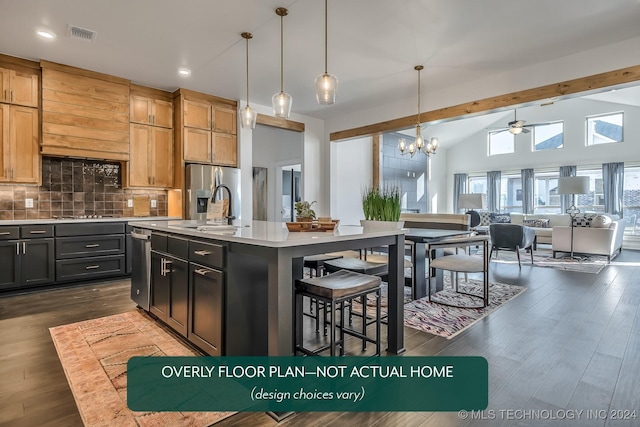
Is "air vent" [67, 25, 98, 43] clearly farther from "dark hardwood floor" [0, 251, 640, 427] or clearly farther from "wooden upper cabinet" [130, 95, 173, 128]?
"dark hardwood floor" [0, 251, 640, 427]

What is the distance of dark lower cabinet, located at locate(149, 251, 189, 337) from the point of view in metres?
2.31

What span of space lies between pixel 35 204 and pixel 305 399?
14.7 ft

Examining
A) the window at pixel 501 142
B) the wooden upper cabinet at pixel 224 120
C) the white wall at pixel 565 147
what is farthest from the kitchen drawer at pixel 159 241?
the window at pixel 501 142

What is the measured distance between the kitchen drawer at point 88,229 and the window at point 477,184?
10.4m

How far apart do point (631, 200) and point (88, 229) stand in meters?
11.4

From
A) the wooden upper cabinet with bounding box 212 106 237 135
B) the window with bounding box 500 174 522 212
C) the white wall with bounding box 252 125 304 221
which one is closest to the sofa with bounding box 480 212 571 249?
the window with bounding box 500 174 522 212

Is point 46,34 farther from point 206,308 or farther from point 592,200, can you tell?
point 592,200

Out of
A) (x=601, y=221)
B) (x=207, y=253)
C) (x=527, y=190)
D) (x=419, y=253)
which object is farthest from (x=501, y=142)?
(x=207, y=253)

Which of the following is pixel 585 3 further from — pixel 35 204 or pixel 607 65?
pixel 35 204

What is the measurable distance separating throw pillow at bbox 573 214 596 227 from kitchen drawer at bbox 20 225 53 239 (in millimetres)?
8613

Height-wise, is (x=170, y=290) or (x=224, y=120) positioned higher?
(x=224, y=120)

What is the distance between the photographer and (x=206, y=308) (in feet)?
6.73

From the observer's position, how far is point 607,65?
3695mm

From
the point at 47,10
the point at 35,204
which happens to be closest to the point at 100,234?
the point at 35,204
